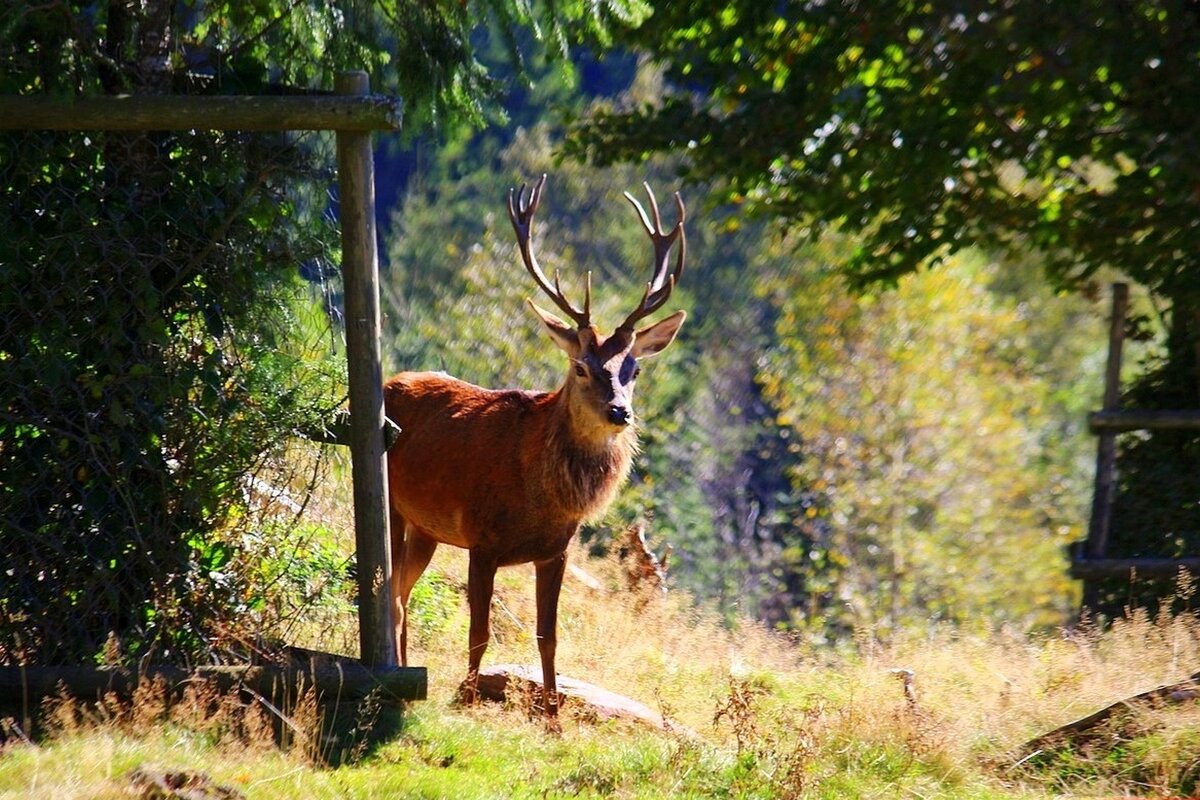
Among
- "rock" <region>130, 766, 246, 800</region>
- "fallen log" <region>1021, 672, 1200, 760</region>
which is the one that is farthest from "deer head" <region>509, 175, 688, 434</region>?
"rock" <region>130, 766, 246, 800</region>

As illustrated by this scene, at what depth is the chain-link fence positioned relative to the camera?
625cm

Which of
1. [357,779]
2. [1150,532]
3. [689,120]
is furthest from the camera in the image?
[689,120]

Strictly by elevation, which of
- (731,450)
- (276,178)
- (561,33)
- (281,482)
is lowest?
(731,450)

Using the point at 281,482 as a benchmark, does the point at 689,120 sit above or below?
above

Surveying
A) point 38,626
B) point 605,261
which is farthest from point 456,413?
point 605,261

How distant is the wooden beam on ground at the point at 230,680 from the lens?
5992 mm

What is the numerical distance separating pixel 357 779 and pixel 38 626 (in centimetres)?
161

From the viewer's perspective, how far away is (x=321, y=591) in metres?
6.68

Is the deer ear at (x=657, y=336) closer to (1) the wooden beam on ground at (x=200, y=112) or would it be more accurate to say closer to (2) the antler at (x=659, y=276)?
(2) the antler at (x=659, y=276)

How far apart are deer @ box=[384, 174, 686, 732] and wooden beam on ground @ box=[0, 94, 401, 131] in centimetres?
139

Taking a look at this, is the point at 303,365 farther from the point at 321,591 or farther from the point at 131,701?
the point at 131,701

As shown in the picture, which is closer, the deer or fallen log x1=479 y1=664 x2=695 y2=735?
fallen log x1=479 y1=664 x2=695 y2=735

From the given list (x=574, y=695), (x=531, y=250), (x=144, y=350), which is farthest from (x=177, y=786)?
(x=531, y=250)

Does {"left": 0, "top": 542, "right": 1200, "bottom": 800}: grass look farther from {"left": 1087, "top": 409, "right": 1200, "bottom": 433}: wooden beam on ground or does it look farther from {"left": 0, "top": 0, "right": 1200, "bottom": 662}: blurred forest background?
{"left": 1087, "top": 409, "right": 1200, "bottom": 433}: wooden beam on ground
